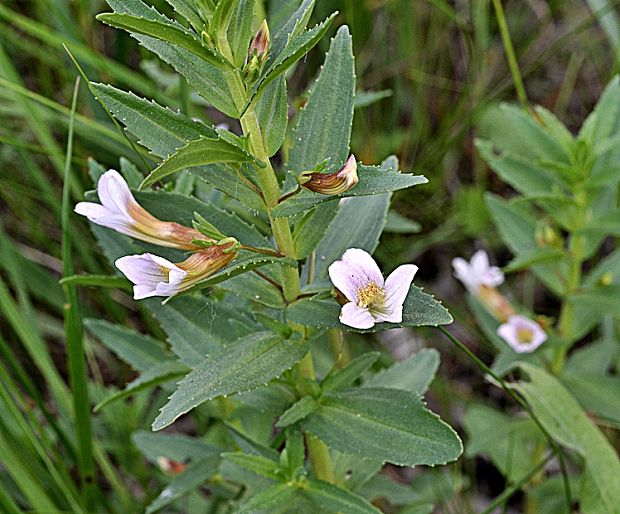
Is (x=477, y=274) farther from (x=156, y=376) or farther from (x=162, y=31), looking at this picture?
(x=162, y=31)

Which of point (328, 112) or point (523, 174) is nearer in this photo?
point (328, 112)

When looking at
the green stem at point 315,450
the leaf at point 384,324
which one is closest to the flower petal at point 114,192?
the leaf at point 384,324

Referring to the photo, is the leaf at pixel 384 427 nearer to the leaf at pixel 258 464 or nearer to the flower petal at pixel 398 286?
the leaf at pixel 258 464

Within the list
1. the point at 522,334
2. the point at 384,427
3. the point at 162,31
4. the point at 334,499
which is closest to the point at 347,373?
the point at 384,427

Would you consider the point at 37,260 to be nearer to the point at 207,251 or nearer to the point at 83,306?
the point at 83,306

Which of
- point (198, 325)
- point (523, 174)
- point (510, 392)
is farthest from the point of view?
point (523, 174)

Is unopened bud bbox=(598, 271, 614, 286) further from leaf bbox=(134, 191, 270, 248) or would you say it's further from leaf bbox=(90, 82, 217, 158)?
leaf bbox=(90, 82, 217, 158)
